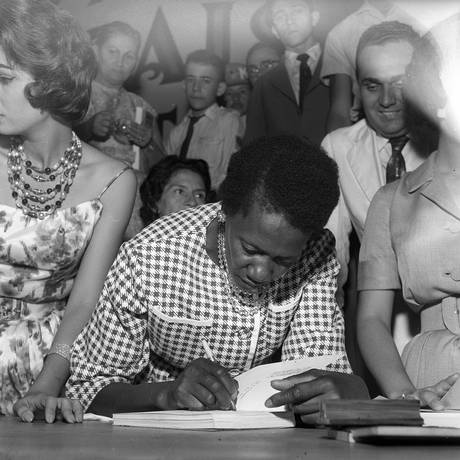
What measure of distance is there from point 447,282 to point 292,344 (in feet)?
1.07

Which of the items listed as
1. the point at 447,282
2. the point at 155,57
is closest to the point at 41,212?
the point at 447,282

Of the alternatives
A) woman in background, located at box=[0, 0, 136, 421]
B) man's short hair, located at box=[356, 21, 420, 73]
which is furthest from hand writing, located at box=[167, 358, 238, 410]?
man's short hair, located at box=[356, 21, 420, 73]

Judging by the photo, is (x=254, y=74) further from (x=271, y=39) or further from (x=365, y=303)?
(x=365, y=303)

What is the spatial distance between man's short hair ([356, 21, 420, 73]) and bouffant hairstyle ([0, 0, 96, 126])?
744 mm

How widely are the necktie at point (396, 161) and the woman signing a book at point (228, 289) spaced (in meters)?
0.56

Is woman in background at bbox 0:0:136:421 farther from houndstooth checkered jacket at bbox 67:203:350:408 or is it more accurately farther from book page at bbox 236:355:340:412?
book page at bbox 236:355:340:412

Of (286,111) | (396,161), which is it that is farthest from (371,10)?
(396,161)

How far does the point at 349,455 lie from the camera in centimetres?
95

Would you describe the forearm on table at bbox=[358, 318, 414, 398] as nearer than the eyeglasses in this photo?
Yes

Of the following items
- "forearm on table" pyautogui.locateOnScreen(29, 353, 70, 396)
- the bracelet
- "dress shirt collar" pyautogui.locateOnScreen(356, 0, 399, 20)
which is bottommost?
"forearm on table" pyautogui.locateOnScreen(29, 353, 70, 396)

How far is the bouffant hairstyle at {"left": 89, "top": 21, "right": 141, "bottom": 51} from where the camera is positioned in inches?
96.0

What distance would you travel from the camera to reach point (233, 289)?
1599 millimetres

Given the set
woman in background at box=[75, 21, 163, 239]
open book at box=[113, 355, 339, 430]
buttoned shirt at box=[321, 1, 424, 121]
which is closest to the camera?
open book at box=[113, 355, 339, 430]

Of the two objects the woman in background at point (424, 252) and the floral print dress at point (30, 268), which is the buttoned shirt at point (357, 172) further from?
the floral print dress at point (30, 268)
